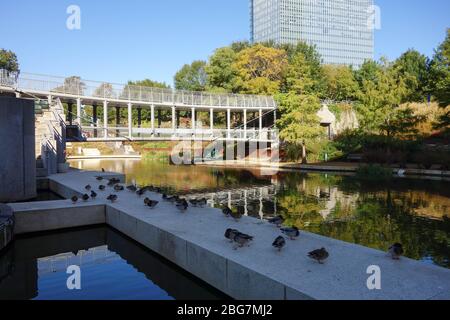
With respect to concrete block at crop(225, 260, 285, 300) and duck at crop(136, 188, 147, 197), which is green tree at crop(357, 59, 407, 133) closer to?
duck at crop(136, 188, 147, 197)

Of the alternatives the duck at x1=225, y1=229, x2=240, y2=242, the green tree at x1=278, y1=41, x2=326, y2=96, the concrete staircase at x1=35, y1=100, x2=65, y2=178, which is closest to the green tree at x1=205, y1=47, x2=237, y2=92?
the green tree at x1=278, y1=41, x2=326, y2=96

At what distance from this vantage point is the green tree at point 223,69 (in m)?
59.1

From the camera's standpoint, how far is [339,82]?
6694 centimetres

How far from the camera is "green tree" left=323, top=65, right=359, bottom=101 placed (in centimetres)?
6431

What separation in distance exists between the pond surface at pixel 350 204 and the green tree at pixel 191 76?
50.2 metres

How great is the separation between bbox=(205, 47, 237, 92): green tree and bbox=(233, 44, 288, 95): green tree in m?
1.11

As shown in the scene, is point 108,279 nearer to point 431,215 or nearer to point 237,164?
point 431,215

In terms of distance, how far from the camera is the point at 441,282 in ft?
21.1

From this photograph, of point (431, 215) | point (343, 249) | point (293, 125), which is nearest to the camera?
point (343, 249)

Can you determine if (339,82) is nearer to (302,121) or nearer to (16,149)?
(302,121)

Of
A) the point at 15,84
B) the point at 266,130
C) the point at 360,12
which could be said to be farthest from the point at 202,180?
the point at 360,12

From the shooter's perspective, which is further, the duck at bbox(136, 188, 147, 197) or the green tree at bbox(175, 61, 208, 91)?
the green tree at bbox(175, 61, 208, 91)
